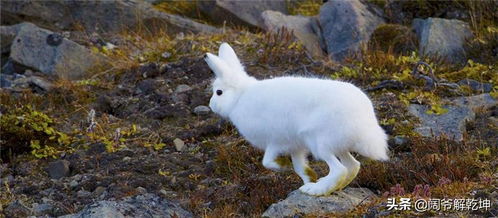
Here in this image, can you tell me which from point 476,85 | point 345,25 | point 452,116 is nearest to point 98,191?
point 452,116

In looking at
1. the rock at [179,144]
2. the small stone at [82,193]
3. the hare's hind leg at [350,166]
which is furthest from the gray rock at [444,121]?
the small stone at [82,193]

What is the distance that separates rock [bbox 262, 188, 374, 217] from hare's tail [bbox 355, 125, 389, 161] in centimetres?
41

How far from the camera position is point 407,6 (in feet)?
52.3

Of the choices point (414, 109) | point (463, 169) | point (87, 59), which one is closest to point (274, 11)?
point (87, 59)

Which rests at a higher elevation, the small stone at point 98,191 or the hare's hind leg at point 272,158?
the hare's hind leg at point 272,158

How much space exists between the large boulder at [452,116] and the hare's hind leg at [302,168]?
2.29 metres

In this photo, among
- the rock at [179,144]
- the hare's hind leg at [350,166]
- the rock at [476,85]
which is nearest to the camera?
the hare's hind leg at [350,166]

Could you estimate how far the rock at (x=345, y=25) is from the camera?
14.8m

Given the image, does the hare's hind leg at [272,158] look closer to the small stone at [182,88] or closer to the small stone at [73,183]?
the small stone at [73,183]

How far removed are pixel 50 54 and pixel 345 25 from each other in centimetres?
455

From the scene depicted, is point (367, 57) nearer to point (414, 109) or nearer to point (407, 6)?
point (414, 109)

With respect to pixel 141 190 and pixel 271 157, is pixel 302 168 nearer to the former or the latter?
pixel 271 157

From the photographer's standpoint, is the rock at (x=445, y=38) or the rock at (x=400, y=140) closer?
the rock at (x=400, y=140)

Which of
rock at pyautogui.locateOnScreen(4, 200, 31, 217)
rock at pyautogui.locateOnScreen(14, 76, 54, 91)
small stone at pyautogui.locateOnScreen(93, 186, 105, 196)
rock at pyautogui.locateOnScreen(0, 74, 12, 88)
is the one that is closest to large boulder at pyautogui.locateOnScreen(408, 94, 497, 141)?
small stone at pyautogui.locateOnScreen(93, 186, 105, 196)
